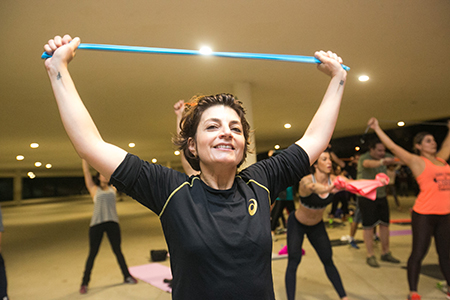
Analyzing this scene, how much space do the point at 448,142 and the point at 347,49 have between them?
1.57m

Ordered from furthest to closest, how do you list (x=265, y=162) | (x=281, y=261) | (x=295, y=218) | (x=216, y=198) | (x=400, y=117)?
(x=400, y=117)
(x=281, y=261)
(x=295, y=218)
(x=265, y=162)
(x=216, y=198)

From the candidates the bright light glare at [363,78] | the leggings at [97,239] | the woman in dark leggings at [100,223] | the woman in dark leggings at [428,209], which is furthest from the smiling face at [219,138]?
the bright light glare at [363,78]

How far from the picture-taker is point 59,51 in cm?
116

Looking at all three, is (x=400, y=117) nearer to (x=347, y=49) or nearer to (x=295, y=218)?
(x=347, y=49)

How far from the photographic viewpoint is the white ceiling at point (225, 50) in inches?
118

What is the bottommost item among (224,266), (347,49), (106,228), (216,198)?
(106,228)

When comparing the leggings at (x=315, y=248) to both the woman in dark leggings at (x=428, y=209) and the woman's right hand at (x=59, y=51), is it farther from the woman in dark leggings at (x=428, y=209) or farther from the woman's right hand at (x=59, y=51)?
the woman's right hand at (x=59, y=51)

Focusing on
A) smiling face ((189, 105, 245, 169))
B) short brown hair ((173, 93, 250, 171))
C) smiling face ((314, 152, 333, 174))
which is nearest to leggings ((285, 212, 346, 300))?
smiling face ((314, 152, 333, 174))

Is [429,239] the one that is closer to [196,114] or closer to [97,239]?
[196,114]

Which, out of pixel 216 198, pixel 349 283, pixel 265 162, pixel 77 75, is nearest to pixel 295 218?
pixel 349 283

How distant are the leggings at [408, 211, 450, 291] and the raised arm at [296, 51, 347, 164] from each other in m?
2.38

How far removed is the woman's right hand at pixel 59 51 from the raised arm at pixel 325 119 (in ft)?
3.25

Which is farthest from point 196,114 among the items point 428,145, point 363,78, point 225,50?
point 363,78

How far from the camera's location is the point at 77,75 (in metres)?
4.51
